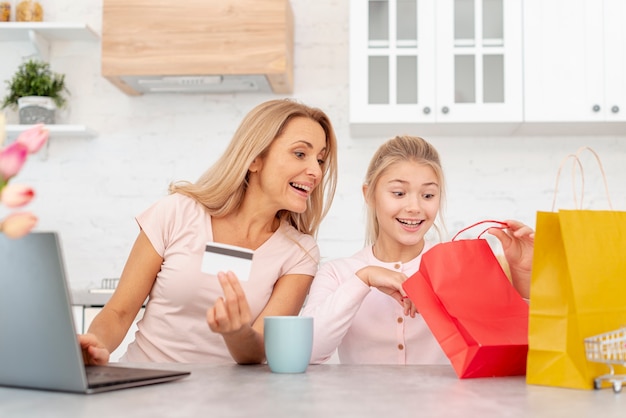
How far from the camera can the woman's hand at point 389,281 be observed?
1.37m

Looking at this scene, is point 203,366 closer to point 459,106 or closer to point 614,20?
point 459,106

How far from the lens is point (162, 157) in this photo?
140 inches

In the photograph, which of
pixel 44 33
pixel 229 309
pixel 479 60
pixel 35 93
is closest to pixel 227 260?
pixel 229 309

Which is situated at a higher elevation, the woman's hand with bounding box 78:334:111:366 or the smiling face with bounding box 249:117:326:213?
the smiling face with bounding box 249:117:326:213

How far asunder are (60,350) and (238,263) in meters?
0.44

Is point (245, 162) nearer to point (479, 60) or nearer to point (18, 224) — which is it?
point (18, 224)

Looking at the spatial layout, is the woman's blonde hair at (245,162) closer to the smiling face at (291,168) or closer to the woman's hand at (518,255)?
the smiling face at (291,168)

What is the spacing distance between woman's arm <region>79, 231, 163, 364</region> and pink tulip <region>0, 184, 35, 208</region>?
1.04 meters

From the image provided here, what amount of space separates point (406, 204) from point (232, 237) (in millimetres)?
465

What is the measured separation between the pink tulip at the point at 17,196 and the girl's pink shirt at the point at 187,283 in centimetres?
113

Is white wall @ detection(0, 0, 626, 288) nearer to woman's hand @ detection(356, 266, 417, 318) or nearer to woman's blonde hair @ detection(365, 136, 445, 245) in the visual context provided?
woman's blonde hair @ detection(365, 136, 445, 245)

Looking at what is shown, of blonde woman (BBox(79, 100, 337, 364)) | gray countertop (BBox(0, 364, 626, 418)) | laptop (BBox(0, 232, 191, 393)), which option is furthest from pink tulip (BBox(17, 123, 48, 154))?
blonde woman (BBox(79, 100, 337, 364))

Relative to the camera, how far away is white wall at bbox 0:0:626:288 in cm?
348

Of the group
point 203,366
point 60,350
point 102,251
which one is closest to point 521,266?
point 203,366
